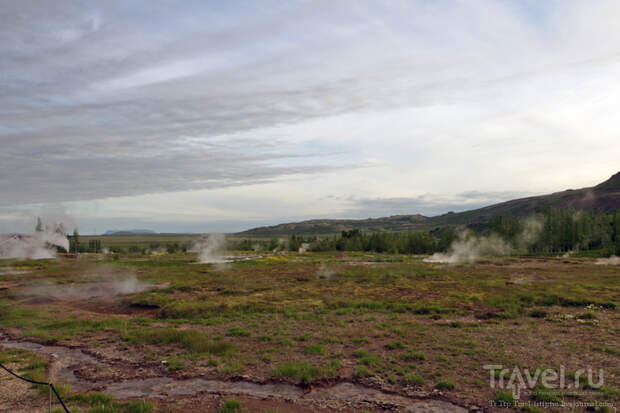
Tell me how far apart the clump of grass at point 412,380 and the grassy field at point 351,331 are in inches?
1.8

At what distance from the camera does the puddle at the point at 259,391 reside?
35.3 ft

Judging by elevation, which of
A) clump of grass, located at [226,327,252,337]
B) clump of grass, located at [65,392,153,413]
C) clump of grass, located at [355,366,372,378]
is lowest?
clump of grass, located at [226,327,252,337]

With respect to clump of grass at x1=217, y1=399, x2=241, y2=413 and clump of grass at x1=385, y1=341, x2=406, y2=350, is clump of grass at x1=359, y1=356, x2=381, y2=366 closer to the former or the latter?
clump of grass at x1=385, y1=341, x2=406, y2=350

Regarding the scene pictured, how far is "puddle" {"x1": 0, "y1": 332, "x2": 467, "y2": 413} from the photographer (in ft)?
35.3

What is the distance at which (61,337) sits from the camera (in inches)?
731

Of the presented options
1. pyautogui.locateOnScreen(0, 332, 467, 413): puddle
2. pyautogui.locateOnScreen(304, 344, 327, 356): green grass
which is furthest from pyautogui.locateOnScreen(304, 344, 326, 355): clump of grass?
pyautogui.locateOnScreen(0, 332, 467, 413): puddle

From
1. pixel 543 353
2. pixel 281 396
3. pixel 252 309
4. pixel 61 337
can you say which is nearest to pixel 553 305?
pixel 543 353

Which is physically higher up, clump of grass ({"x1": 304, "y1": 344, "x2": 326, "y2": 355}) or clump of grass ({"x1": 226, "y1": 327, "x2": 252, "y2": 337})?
clump of grass ({"x1": 304, "y1": 344, "x2": 326, "y2": 355})

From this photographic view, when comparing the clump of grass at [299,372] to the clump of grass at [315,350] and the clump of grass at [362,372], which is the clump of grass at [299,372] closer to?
the clump of grass at [362,372]

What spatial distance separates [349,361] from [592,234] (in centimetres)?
10476

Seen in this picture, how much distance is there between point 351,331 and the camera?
62.5 feet

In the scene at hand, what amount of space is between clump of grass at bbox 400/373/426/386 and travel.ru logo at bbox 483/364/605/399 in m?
2.28

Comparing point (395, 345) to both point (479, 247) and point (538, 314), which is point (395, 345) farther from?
point (479, 247)

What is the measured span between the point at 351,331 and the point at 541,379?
29.5ft
